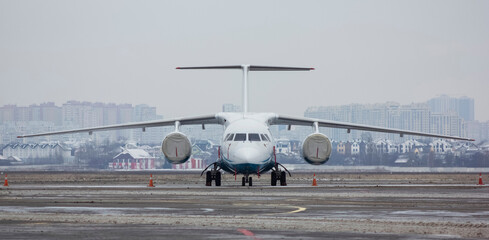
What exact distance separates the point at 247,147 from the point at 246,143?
225 mm

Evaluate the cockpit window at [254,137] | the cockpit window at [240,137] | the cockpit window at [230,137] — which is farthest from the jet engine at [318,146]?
the cockpit window at [230,137]

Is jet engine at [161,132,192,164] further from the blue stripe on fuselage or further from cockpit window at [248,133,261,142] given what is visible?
cockpit window at [248,133,261,142]

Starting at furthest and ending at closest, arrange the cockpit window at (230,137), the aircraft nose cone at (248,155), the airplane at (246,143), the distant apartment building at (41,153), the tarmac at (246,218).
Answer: the distant apartment building at (41,153)
the cockpit window at (230,137)
the airplane at (246,143)
the aircraft nose cone at (248,155)
the tarmac at (246,218)

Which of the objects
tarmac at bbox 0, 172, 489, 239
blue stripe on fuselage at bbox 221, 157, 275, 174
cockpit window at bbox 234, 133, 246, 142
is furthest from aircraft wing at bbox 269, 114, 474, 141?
tarmac at bbox 0, 172, 489, 239

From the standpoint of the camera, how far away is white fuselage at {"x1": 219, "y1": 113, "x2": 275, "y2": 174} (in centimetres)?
3691

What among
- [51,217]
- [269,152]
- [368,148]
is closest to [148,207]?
[51,217]

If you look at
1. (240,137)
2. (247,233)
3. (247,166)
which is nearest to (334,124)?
(240,137)

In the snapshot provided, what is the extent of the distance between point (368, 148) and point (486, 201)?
336 feet

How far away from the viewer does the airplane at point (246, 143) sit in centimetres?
3725

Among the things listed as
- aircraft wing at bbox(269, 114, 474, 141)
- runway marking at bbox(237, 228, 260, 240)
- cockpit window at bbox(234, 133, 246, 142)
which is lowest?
runway marking at bbox(237, 228, 260, 240)

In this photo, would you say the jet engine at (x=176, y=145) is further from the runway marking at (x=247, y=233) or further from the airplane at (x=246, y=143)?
the runway marking at (x=247, y=233)

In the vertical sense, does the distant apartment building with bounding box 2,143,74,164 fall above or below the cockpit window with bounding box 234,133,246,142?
below

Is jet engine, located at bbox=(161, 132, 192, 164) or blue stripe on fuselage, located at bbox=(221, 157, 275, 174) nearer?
blue stripe on fuselage, located at bbox=(221, 157, 275, 174)

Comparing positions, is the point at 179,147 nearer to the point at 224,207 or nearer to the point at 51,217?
the point at 224,207
